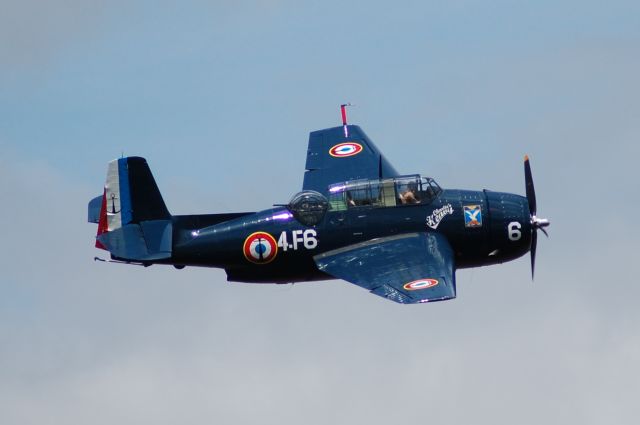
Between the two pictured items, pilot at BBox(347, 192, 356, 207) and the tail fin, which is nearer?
the tail fin

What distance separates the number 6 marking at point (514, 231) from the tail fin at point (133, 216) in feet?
27.8

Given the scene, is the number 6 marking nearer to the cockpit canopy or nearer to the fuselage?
the fuselage

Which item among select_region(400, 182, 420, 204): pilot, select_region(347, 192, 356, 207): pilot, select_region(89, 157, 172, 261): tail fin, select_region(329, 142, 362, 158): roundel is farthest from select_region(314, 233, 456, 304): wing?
select_region(329, 142, 362, 158): roundel

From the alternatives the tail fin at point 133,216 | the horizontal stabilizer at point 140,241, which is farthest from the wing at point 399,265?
the tail fin at point 133,216

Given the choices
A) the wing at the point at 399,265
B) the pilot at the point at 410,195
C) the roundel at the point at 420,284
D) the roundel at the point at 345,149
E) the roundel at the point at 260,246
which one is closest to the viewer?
the roundel at the point at 420,284

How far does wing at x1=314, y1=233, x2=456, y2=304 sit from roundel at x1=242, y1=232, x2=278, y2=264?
3.67ft

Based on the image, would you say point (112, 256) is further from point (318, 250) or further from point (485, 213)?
point (485, 213)

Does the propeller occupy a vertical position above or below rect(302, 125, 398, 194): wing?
below

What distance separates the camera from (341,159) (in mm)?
51688

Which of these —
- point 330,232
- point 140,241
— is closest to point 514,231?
point 330,232

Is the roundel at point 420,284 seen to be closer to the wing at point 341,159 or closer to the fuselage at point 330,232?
the fuselage at point 330,232

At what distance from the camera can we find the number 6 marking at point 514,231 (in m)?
47.5

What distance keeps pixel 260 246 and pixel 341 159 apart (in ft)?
17.7

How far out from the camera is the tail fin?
47.4 metres
